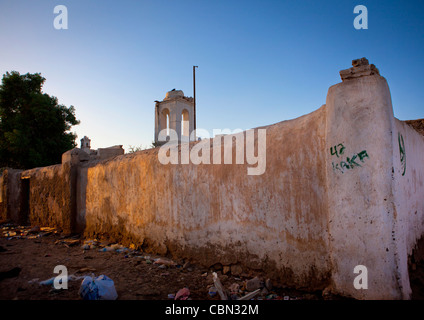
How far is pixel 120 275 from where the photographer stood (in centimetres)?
323

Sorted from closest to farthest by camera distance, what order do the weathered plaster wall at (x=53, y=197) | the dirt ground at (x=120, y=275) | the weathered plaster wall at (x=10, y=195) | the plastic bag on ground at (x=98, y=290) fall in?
the plastic bag on ground at (x=98, y=290), the dirt ground at (x=120, y=275), the weathered plaster wall at (x=53, y=197), the weathered plaster wall at (x=10, y=195)

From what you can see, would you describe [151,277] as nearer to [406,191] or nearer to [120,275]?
[120,275]

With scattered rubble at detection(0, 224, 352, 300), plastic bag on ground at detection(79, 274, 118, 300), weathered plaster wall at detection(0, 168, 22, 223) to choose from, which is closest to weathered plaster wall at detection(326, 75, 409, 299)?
scattered rubble at detection(0, 224, 352, 300)

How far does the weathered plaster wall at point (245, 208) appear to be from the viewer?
2469mm

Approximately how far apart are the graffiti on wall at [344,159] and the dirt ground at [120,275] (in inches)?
45.0

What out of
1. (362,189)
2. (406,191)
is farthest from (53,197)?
(406,191)

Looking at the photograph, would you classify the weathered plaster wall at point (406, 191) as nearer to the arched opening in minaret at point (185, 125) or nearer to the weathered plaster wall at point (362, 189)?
the weathered plaster wall at point (362, 189)

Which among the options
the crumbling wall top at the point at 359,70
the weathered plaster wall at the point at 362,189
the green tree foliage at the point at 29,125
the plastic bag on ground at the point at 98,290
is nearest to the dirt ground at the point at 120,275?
the plastic bag on ground at the point at 98,290

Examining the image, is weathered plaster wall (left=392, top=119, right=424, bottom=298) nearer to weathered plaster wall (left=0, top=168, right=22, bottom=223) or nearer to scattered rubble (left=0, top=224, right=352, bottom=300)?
scattered rubble (left=0, top=224, right=352, bottom=300)

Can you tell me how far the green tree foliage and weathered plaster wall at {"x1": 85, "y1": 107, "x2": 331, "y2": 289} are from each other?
1075cm

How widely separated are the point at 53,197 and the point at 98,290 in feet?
16.2

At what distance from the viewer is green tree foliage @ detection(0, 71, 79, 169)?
485 inches
